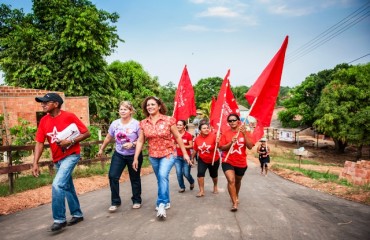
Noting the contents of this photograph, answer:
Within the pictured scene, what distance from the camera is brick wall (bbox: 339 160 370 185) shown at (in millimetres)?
11383

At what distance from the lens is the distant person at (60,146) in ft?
13.4

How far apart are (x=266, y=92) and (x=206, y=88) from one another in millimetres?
77269

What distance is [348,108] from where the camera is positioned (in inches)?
1050

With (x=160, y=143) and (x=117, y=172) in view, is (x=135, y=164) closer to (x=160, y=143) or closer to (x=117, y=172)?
(x=117, y=172)

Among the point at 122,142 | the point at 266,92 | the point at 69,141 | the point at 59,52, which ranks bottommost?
the point at 122,142

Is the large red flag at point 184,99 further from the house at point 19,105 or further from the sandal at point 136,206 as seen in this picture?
the house at point 19,105

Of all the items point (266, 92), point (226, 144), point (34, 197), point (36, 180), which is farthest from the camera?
point (36, 180)

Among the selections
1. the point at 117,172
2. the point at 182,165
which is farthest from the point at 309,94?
the point at 117,172

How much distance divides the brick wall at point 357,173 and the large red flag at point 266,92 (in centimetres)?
805

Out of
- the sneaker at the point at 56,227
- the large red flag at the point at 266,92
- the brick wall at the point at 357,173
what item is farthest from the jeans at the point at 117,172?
the brick wall at the point at 357,173

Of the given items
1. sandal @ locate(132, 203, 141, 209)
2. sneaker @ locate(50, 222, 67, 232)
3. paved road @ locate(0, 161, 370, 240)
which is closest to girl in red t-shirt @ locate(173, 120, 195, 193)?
paved road @ locate(0, 161, 370, 240)

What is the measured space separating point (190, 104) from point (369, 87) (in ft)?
82.1

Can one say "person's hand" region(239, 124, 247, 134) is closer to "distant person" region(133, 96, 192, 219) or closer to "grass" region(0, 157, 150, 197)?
"distant person" region(133, 96, 192, 219)

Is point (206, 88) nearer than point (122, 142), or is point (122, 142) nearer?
point (122, 142)
